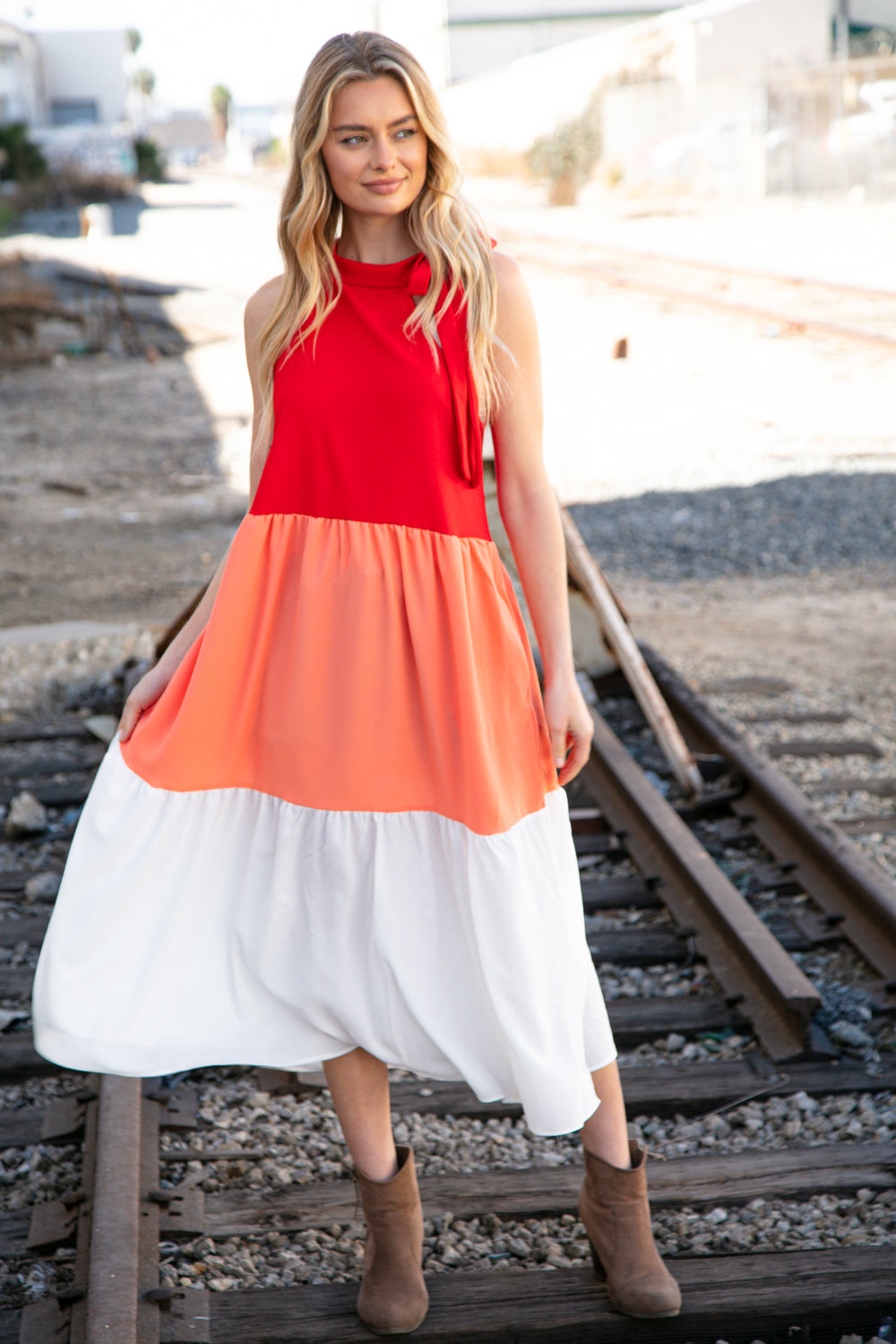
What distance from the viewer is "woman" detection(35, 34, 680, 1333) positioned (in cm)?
211

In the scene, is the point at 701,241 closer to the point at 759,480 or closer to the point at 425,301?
the point at 759,480

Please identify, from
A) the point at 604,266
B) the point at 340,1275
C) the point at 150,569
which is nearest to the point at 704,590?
the point at 150,569

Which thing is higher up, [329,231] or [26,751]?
[329,231]

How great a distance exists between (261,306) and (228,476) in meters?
9.25

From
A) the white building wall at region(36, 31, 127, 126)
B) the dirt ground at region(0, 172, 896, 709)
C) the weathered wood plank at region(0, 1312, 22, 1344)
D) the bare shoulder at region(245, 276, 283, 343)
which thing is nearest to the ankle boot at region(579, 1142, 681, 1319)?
the weathered wood plank at region(0, 1312, 22, 1344)

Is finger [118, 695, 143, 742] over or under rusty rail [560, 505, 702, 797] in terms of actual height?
over

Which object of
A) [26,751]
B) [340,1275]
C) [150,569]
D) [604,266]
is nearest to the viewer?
[340,1275]

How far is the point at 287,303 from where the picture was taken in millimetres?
2160

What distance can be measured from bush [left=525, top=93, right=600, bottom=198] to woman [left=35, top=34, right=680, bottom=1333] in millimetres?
36349

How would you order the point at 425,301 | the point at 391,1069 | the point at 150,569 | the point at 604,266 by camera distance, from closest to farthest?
the point at 425,301
the point at 391,1069
the point at 150,569
the point at 604,266

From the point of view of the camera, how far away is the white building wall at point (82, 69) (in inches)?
3445

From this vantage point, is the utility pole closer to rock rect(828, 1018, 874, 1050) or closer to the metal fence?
the metal fence

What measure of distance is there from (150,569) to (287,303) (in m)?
6.61

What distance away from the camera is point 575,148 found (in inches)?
1478
